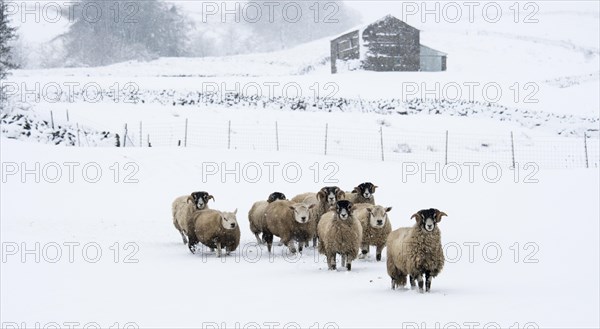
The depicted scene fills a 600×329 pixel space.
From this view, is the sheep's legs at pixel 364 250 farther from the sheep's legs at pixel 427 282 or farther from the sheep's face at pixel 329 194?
the sheep's legs at pixel 427 282

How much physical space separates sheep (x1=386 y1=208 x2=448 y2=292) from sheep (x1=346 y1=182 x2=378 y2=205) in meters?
5.87

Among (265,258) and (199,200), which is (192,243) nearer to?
(199,200)

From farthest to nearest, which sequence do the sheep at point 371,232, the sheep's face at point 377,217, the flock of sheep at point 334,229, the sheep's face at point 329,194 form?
1. the sheep's face at point 329,194
2. the sheep at point 371,232
3. the sheep's face at point 377,217
4. the flock of sheep at point 334,229

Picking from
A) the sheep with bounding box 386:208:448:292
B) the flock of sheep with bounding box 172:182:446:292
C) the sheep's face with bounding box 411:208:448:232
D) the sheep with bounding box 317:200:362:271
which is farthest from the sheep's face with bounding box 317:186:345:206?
the sheep's face with bounding box 411:208:448:232

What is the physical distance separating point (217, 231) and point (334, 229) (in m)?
3.31

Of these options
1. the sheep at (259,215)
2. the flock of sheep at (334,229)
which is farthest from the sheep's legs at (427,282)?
the sheep at (259,215)

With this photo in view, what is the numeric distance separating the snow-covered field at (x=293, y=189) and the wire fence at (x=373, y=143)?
0.48 ft

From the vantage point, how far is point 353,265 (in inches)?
607

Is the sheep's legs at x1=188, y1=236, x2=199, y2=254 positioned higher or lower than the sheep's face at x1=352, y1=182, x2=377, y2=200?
lower

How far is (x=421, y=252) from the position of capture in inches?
476

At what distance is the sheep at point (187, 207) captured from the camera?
17922mm

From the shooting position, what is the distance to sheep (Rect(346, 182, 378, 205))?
60.2 feet

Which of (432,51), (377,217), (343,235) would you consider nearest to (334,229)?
(343,235)

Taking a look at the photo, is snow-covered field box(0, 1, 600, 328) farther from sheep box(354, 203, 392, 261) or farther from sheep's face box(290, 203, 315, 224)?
sheep's face box(290, 203, 315, 224)
